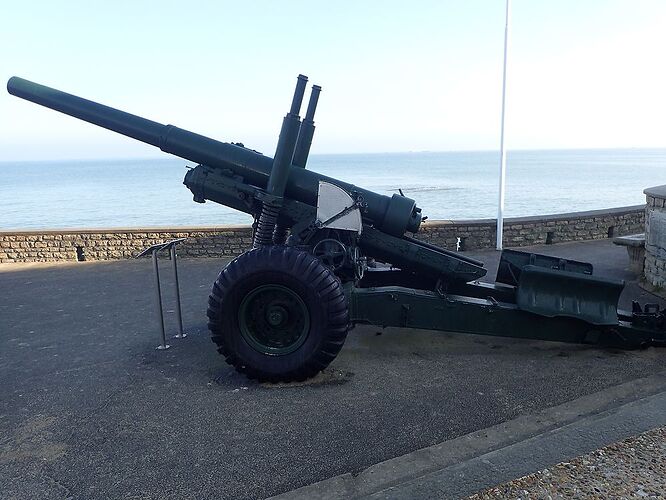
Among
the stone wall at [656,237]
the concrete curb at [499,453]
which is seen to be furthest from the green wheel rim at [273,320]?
the stone wall at [656,237]

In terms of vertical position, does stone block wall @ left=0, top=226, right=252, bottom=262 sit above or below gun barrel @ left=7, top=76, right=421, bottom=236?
below

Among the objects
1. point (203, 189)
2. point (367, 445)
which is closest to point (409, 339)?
point (367, 445)

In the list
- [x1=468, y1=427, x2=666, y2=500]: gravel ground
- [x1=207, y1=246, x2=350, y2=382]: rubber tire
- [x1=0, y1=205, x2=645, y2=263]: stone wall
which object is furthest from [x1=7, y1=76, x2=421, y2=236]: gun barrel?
[x1=0, y1=205, x2=645, y2=263]: stone wall

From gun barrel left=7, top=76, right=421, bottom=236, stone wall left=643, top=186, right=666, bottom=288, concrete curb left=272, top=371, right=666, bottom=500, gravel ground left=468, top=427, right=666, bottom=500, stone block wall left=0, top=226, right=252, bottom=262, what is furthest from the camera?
stone block wall left=0, top=226, right=252, bottom=262

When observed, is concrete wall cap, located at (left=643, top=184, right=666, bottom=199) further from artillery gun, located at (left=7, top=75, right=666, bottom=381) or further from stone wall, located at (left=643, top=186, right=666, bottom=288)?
artillery gun, located at (left=7, top=75, right=666, bottom=381)

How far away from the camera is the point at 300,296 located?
164 inches

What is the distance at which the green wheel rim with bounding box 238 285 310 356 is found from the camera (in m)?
4.23

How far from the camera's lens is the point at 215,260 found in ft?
32.5

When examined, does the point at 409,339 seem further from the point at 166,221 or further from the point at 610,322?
the point at 166,221

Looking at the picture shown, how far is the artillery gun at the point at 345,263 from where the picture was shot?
170 inches

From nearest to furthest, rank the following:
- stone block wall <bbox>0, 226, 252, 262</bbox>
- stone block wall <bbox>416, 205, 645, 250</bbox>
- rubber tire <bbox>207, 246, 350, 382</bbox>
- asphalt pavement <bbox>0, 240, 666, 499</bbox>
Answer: asphalt pavement <bbox>0, 240, 666, 499</bbox> < rubber tire <bbox>207, 246, 350, 382</bbox> < stone block wall <bbox>0, 226, 252, 262</bbox> < stone block wall <bbox>416, 205, 645, 250</bbox>

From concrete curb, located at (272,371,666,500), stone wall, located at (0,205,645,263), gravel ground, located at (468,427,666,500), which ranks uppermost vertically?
stone wall, located at (0,205,645,263)

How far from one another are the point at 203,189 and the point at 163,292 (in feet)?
11.1

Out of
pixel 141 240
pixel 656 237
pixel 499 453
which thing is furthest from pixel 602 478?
pixel 141 240
